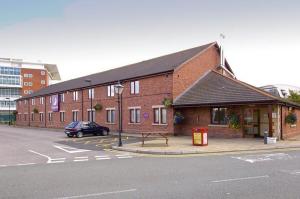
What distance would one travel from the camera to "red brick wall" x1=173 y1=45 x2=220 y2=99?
29.3 meters

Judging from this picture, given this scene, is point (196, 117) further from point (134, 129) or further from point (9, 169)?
point (9, 169)

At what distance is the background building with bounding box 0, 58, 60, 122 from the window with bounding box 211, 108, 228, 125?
86.5m

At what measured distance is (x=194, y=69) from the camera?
31156mm

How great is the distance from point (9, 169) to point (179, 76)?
768 inches

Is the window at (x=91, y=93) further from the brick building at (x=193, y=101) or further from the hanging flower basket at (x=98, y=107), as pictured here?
the hanging flower basket at (x=98, y=107)

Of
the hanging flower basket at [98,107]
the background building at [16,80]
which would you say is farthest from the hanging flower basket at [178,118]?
the background building at [16,80]

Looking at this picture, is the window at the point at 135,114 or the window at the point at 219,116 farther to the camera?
the window at the point at 135,114

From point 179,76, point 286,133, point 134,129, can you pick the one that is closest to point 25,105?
point 134,129

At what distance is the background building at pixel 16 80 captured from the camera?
4031 inches

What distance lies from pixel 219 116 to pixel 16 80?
303 ft

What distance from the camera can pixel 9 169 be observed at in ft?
40.2

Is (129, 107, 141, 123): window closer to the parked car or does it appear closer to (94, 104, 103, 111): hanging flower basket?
the parked car

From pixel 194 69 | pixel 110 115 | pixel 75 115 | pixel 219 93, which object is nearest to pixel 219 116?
pixel 219 93

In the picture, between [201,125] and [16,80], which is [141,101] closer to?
[201,125]
